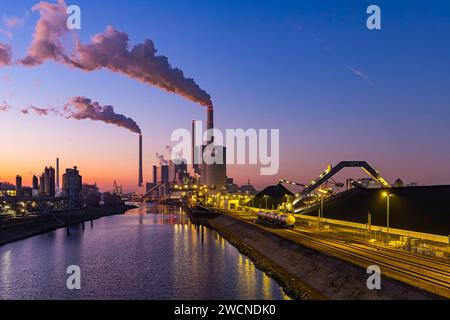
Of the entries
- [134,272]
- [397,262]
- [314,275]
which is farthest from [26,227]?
[397,262]

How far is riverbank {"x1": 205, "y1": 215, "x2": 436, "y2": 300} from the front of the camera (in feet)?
126

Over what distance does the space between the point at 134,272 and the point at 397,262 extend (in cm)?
3972

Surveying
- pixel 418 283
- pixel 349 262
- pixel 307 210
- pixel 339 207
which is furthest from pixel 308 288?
pixel 307 210

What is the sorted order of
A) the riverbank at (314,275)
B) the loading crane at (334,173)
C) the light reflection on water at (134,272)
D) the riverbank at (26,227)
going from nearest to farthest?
the riverbank at (314,275) → the light reflection on water at (134,272) → the riverbank at (26,227) → the loading crane at (334,173)

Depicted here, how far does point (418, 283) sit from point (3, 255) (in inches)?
3237

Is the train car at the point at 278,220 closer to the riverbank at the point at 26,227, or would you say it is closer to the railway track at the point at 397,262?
the railway track at the point at 397,262

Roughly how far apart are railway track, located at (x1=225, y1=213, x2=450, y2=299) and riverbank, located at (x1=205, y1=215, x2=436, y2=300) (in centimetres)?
199

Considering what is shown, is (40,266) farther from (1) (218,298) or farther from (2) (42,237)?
(2) (42,237)

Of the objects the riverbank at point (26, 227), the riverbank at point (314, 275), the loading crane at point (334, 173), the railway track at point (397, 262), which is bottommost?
the riverbank at point (26, 227)

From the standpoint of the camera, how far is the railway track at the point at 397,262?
126ft

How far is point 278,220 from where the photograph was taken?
106 metres

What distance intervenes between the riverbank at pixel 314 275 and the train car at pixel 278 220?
48.7 feet

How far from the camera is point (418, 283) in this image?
38219mm

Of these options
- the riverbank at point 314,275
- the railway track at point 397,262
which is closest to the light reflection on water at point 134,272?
the riverbank at point 314,275
